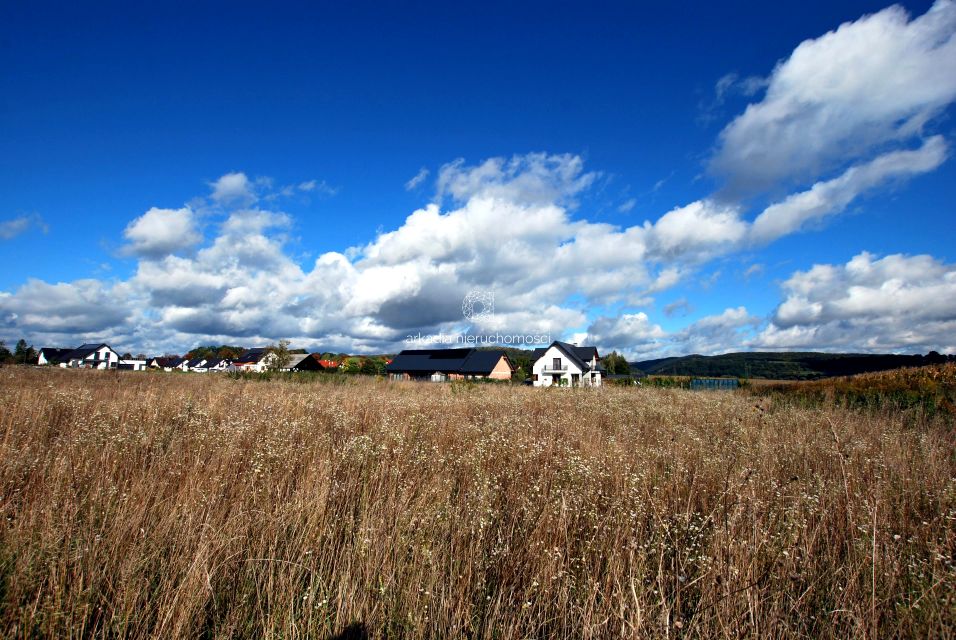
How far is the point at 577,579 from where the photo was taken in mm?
2992

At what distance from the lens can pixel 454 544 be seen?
10.3ft

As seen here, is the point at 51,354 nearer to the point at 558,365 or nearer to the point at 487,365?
the point at 487,365

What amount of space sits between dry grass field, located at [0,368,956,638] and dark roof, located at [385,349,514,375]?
63.1 m

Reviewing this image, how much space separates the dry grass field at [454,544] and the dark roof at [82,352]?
102980mm

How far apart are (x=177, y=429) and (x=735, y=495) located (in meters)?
7.74

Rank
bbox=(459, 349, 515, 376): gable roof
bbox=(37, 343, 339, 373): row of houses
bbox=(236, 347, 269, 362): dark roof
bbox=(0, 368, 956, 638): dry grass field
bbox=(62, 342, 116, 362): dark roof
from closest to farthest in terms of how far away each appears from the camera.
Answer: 1. bbox=(0, 368, 956, 638): dry grass field
2. bbox=(459, 349, 515, 376): gable roof
3. bbox=(37, 343, 339, 373): row of houses
4. bbox=(62, 342, 116, 362): dark roof
5. bbox=(236, 347, 269, 362): dark roof

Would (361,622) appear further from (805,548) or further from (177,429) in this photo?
(177,429)

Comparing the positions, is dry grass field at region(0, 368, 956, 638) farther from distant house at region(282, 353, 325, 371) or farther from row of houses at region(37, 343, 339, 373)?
distant house at region(282, 353, 325, 371)

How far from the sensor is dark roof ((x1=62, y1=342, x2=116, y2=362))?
267 feet

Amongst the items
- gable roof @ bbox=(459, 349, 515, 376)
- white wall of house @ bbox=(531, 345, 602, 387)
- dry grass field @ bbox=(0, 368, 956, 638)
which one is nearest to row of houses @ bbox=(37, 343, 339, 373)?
gable roof @ bbox=(459, 349, 515, 376)

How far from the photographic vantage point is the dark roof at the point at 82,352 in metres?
81.2

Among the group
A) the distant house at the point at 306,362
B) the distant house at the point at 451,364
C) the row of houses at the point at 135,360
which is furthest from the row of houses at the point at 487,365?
the row of houses at the point at 135,360

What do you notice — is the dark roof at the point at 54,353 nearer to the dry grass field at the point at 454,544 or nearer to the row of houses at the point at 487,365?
the row of houses at the point at 487,365

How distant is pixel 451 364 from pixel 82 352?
73.6 meters
